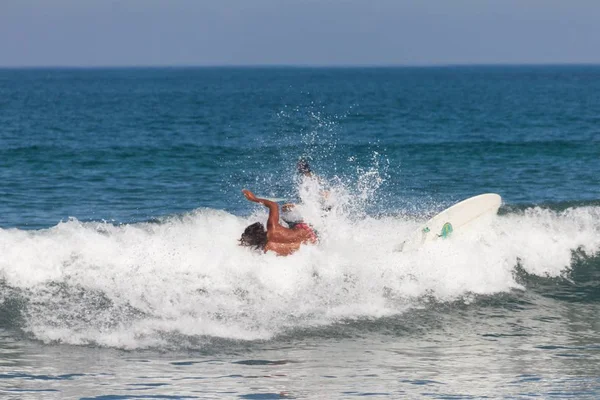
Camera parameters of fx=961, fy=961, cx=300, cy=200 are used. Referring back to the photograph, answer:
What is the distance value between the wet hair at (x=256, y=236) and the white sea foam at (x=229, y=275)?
174mm

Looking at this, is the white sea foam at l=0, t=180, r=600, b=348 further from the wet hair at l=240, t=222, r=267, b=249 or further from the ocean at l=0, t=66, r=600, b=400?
the wet hair at l=240, t=222, r=267, b=249

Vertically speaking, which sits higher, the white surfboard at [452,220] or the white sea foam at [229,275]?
the white surfboard at [452,220]

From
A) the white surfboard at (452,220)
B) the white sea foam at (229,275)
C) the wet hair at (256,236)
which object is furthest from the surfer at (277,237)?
the white surfboard at (452,220)

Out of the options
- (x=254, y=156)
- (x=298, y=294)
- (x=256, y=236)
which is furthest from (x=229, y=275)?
(x=254, y=156)

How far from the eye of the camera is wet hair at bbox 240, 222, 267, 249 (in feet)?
48.4

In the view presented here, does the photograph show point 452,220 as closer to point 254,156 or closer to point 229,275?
point 229,275

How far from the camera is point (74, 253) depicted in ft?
51.3

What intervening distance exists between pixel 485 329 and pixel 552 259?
449 cm

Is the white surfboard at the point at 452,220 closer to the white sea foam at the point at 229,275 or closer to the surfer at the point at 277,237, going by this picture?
the white sea foam at the point at 229,275

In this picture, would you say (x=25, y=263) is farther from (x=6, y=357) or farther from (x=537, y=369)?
(x=537, y=369)

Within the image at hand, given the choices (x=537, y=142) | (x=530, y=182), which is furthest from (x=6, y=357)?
(x=537, y=142)

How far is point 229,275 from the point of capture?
1484 centimetres

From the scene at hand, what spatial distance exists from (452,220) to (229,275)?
418 cm

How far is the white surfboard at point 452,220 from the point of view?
634 inches
